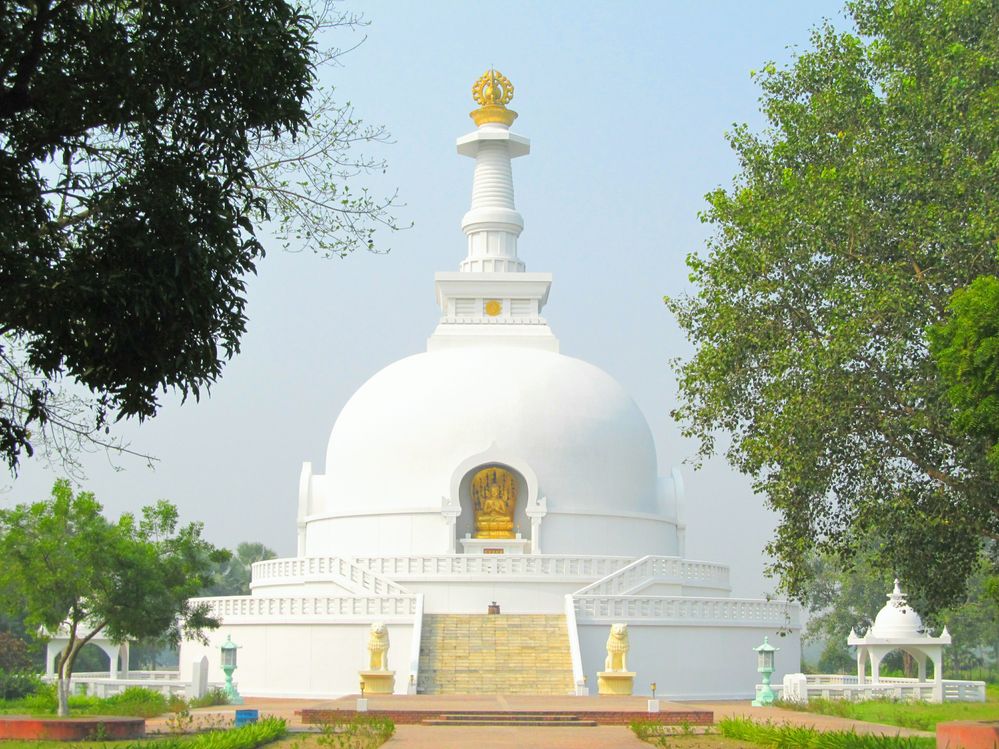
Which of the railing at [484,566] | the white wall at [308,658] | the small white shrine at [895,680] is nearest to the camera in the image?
the small white shrine at [895,680]

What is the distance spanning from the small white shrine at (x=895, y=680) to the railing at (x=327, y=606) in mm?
9059

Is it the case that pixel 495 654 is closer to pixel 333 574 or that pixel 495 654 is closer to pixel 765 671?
pixel 765 671

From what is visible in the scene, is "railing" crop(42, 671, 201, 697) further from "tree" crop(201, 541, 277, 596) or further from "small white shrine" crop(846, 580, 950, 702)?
"tree" crop(201, 541, 277, 596)

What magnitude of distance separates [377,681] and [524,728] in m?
7.84

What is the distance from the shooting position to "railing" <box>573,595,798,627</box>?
31.2m

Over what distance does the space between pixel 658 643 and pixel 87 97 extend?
74.9 ft

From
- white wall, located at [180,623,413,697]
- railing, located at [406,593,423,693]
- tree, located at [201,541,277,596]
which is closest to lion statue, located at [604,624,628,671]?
railing, located at [406,593,423,693]

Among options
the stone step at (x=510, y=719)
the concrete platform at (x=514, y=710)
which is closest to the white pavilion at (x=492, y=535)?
the concrete platform at (x=514, y=710)

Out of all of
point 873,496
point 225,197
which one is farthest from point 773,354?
point 225,197

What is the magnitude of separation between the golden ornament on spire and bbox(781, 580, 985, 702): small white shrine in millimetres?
20157

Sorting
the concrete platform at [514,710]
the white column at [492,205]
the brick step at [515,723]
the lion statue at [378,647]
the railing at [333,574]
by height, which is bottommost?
the brick step at [515,723]

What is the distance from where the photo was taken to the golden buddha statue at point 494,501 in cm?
3816

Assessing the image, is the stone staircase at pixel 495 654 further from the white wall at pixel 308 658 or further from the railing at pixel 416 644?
the white wall at pixel 308 658

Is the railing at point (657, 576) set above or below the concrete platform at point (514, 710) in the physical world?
above
